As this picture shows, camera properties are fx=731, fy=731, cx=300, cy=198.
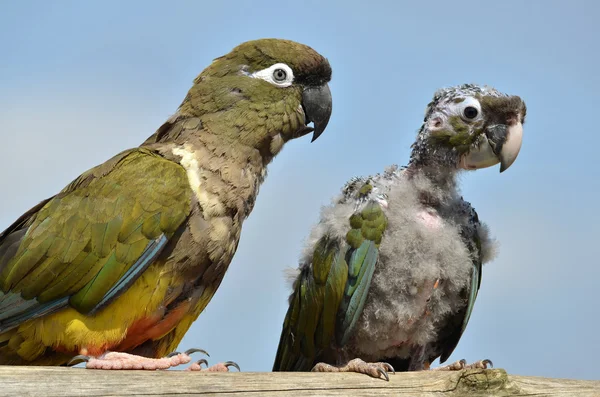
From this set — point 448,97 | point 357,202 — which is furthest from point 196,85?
point 448,97

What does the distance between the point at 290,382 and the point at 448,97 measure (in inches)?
53.0

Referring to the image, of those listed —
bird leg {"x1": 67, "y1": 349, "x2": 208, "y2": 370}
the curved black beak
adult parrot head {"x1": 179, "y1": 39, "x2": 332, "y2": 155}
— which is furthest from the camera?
the curved black beak

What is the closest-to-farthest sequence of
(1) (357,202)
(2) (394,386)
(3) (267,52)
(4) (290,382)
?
(4) (290,382), (2) (394,386), (1) (357,202), (3) (267,52)

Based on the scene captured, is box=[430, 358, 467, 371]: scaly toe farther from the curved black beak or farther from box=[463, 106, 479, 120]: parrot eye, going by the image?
the curved black beak

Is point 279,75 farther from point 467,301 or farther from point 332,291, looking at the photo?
point 467,301

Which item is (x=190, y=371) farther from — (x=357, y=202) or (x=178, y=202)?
(x=357, y=202)

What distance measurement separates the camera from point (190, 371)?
2285 mm

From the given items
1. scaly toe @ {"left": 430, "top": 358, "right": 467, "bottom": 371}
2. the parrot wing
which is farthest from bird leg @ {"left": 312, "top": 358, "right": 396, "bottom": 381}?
the parrot wing

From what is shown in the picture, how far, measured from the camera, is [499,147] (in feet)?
9.42

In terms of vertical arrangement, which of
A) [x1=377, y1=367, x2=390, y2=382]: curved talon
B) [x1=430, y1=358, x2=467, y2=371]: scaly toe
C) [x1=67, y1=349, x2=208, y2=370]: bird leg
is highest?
[x1=430, y1=358, x2=467, y2=371]: scaly toe

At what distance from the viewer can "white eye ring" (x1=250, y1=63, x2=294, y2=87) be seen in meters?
3.06

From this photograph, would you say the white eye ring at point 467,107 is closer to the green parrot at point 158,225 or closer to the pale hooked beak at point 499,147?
the pale hooked beak at point 499,147

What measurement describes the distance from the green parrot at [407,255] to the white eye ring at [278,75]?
1.68 feet

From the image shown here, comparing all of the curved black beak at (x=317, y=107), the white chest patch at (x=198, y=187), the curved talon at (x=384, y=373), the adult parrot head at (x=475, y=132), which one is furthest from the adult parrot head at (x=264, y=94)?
the curved talon at (x=384, y=373)
